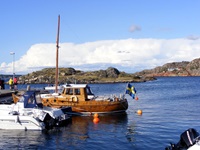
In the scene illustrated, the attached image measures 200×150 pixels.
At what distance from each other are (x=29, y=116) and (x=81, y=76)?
14346 centimetres

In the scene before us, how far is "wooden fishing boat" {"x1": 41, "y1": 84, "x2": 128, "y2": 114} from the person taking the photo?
37.8m

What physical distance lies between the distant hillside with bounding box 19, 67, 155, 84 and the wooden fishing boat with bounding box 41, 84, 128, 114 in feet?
390

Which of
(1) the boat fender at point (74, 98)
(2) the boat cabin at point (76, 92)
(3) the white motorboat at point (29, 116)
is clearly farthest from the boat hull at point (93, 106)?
(3) the white motorboat at point (29, 116)

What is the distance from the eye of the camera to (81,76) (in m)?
172

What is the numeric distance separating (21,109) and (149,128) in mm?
11557

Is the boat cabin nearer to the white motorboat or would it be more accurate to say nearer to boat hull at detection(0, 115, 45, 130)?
the white motorboat

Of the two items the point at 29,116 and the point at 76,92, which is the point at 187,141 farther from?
the point at 76,92

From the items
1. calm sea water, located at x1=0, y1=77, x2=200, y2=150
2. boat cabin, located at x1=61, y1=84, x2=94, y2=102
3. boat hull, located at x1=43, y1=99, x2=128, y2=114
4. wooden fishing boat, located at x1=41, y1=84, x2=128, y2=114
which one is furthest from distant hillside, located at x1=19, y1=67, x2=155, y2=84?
calm sea water, located at x1=0, y1=77, x2=200, y2=150

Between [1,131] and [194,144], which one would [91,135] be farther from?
[194,144]

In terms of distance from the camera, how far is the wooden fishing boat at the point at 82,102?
37750mm

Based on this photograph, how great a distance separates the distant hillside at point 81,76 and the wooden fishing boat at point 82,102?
119 meters

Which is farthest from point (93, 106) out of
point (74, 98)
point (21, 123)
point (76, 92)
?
point (21, 123)

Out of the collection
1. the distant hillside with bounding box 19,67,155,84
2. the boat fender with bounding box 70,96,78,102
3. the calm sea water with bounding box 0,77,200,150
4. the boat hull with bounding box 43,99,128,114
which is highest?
the distant hillside with bounding box 19,67,155,84

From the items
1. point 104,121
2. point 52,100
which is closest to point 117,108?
point 104,121
